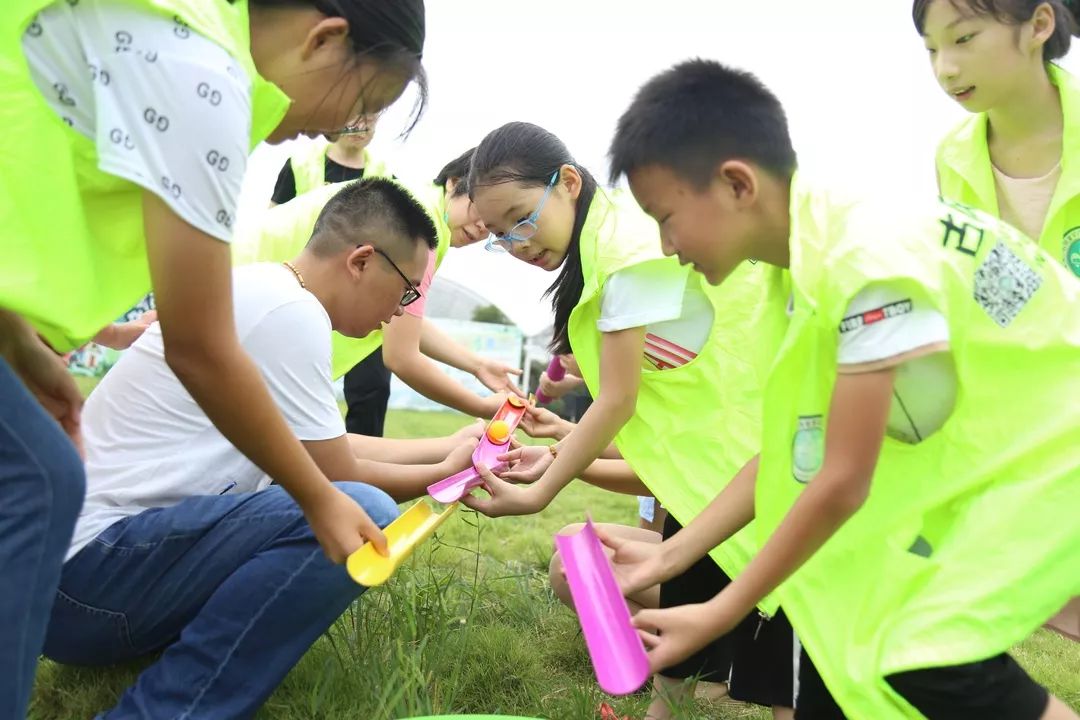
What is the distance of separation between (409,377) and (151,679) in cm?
152

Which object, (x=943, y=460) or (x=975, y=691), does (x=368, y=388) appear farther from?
(x=975, y=691)

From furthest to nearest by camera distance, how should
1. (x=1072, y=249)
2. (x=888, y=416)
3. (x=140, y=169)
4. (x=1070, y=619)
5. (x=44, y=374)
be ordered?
(x=1072, y=249) < (x=1070, y=619) < (x=44, y=374) < (x=888, y=416) < (x=140, y=169)

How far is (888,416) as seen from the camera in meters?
1.38

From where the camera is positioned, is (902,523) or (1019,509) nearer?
(1019,509)

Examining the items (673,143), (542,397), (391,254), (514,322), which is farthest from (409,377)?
(514,322)

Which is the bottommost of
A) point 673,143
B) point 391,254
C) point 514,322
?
point 514,322

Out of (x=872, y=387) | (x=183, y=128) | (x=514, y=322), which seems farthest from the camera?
(x=514, y=322)

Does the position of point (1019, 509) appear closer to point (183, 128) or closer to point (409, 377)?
point (183, 128)

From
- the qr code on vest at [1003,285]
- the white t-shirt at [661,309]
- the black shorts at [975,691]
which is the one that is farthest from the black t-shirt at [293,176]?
the black shorts at [975,691]

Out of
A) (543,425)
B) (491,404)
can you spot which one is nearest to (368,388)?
(491,404)

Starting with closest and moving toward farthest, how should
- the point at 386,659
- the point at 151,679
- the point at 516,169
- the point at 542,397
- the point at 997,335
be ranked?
1. the point at 997,335
2. the point at 151,679
3. the point at 386,659
4. the point at 516,169
5. the point at 542,397

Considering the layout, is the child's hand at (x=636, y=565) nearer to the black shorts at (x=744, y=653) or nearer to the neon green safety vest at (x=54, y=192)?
the black shorts at (x=744, y=653)

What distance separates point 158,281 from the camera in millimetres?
1198

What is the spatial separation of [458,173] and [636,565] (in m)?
1.82
